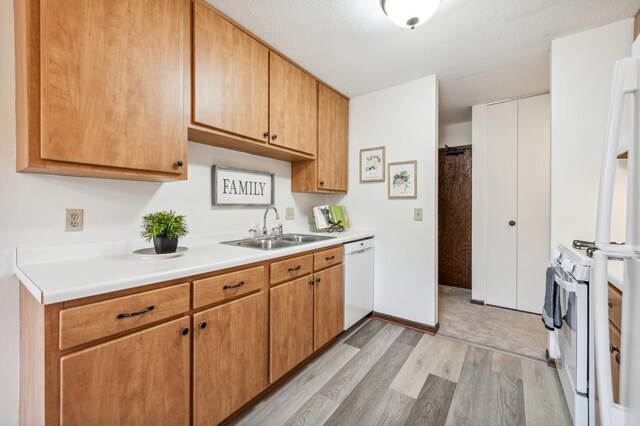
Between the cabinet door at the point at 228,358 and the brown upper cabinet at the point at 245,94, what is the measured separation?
105cm

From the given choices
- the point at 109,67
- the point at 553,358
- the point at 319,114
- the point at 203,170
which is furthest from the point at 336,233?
the point at 109,67

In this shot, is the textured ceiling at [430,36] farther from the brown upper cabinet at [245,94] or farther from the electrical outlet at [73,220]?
the electrical outlet at [73,220]

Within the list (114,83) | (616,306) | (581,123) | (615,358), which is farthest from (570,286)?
(114,83)

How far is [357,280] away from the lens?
244 cm

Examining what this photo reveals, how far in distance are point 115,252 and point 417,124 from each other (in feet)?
8.12

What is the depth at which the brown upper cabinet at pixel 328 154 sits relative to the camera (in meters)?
2.51

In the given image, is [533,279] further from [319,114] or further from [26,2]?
[26,2]

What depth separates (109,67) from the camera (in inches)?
46.6

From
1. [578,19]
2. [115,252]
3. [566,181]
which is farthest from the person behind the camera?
[566,181]

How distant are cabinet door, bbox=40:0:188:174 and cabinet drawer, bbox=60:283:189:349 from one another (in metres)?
0.63

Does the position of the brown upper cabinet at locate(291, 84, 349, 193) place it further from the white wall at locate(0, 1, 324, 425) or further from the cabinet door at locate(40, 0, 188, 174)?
the cabinet door at locate(40, 0, 188, 174)

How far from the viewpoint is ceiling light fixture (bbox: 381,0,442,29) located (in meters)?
1.43

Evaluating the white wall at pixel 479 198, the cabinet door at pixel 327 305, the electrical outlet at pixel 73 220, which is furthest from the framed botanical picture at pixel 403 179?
the electrical outlet at pixel 73 220

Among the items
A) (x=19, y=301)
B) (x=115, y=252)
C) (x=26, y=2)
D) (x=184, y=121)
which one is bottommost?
(x=19, y=301)
